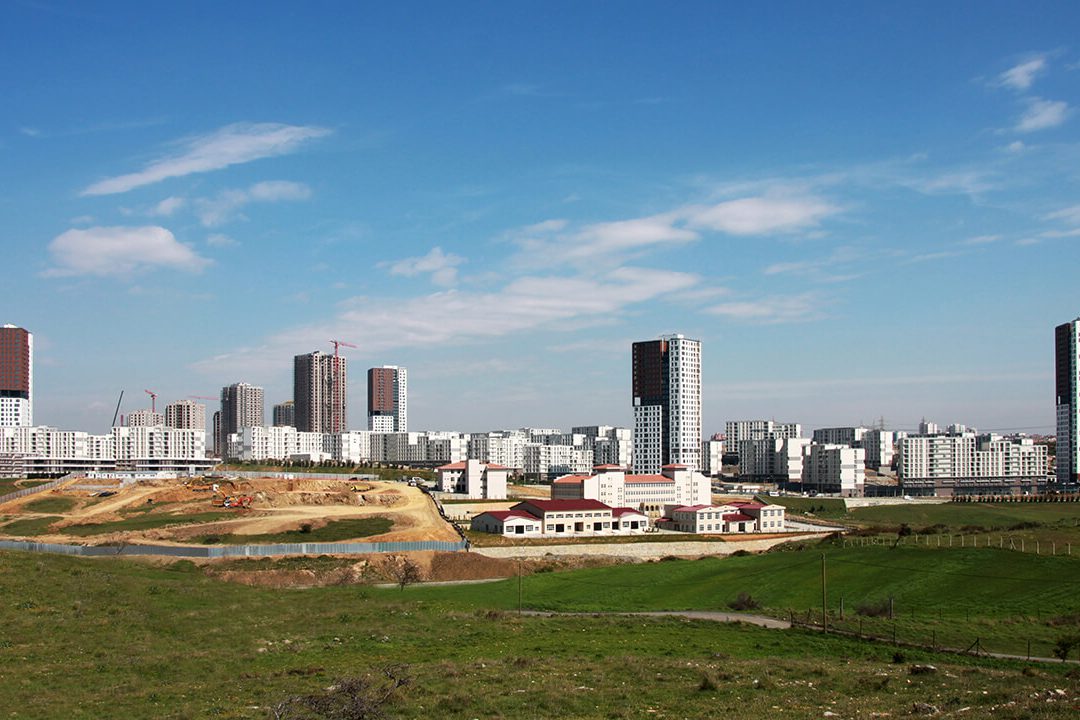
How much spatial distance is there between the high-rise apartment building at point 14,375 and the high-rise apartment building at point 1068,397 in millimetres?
208680

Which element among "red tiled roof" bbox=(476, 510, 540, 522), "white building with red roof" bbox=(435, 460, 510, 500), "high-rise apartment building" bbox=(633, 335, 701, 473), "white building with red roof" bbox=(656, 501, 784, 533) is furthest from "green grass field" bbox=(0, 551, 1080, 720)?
"high-rise apartment building" bbox=(633, 335, 701, 473)

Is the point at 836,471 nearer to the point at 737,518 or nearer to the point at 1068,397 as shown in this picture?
the point at 1068,397

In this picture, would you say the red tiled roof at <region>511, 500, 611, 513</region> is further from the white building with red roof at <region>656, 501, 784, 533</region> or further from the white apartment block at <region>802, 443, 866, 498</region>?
the white apartment block at <region>802, 443, 866, 498</region>

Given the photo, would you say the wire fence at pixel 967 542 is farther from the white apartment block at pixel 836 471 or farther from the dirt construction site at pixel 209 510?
the white apartment block at pixel 836 471

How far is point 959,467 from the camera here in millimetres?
194750

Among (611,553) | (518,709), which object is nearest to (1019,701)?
(518,709)

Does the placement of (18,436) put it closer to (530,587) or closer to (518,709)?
(530,587)

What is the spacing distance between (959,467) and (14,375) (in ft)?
647

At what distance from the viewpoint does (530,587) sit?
57.5 metres

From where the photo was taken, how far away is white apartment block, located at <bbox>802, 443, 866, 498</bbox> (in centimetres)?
18162

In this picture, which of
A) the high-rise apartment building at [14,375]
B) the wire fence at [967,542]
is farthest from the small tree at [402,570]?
the high-rise apartment building at [14,375]

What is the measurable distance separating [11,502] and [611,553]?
68508 mm

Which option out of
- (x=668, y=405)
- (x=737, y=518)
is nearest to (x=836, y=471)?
(x=668, y=405)

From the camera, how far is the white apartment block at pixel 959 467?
192000 mm
